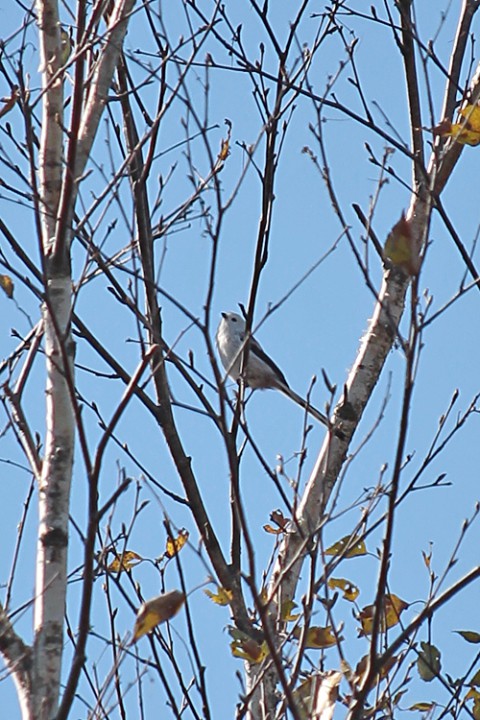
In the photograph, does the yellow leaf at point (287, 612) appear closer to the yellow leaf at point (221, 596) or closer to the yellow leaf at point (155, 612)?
the yellow leaf at point (221, 596)

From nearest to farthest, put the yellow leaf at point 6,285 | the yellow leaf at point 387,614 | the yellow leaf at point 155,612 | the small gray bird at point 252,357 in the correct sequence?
the yellow leaf at point 155,612
the yellow leaf at point 6,285
the yellow leaf at point 387,614
the small gray bird at point 252,357

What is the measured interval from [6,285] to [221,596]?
37.8 inches

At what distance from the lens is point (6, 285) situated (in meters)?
2.79

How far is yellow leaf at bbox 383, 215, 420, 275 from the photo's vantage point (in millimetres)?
1884

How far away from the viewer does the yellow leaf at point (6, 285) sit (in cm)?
274

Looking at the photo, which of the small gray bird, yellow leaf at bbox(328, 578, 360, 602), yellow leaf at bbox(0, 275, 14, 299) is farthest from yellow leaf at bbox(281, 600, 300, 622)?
the small gray bird

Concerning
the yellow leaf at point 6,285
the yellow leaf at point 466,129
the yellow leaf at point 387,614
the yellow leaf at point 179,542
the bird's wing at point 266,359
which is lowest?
the yellow leaf at point 387,614

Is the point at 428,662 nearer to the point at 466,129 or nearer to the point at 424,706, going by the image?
the point at 424,706

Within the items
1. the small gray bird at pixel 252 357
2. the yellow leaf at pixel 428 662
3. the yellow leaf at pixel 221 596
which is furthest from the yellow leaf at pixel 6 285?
the small gray bird at pixel 252 357

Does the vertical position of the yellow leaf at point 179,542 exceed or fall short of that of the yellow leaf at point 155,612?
it exceeds it

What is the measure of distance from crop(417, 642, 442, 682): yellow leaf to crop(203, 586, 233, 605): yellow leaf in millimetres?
501

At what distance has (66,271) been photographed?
277 cm

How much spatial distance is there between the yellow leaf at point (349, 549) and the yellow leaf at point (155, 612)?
36.8 inches

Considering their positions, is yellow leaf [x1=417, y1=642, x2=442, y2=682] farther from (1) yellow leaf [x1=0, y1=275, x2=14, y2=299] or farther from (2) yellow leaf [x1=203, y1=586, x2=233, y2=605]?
(1) yellow leaf [x1=0, y1=275, x2=14, y2=299]
